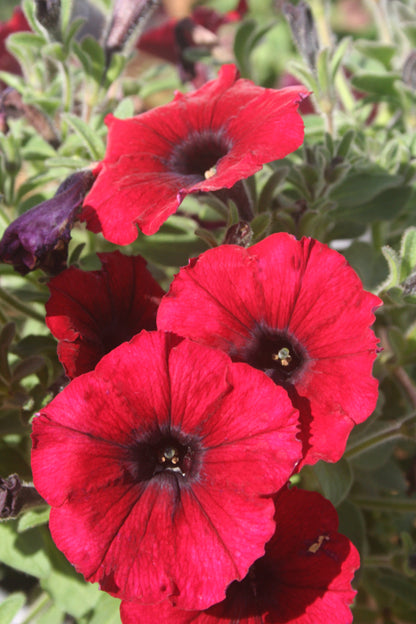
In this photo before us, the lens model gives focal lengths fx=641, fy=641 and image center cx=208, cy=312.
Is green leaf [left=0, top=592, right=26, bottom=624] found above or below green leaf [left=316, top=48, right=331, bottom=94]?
below

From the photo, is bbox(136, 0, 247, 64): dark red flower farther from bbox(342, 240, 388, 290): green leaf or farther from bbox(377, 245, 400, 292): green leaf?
bbox(377, 245, 400, 292): green leaf

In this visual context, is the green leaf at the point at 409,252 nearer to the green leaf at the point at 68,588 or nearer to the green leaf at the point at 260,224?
the green leaf at the point at 260,224

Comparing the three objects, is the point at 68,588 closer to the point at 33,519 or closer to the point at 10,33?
the point at 33,519

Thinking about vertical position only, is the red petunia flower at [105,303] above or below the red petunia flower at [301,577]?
above

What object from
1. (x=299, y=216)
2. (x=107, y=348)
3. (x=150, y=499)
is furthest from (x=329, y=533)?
(x=299, y=216)

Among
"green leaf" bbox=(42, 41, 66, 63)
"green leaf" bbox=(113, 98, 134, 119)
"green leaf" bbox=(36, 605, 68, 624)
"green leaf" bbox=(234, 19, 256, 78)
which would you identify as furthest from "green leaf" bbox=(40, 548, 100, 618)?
"green leaf" bbox=(234, 19, 256, 78)

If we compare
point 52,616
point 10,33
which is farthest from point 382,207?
point 10,33

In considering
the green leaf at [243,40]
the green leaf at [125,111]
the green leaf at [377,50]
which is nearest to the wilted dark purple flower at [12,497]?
the green leaf at [125,111]
